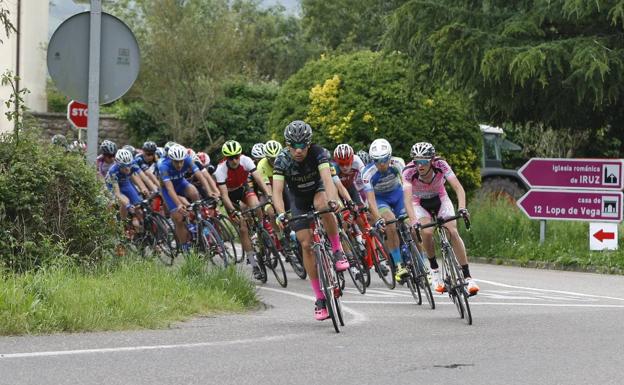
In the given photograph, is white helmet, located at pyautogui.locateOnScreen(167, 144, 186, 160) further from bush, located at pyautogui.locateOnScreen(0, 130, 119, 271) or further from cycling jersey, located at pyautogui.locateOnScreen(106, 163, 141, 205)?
bush, located at pyautogui.locateOnScreen(0, 130, 119, 271)

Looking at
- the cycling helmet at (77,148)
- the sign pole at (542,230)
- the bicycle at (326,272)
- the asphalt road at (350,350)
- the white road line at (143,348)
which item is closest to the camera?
the asphalt road at (350,350)

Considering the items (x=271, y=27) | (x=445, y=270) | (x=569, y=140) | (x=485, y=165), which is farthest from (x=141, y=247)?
(x=271, y=27)

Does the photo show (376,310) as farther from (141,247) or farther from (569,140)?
(569,140)

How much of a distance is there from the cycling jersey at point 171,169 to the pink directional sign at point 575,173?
300 inches

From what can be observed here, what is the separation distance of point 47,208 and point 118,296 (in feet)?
6.69

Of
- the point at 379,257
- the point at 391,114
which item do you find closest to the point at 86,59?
the point at 379,257

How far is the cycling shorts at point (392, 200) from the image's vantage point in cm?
1541

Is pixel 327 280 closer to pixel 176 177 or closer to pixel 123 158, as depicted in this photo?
pixel 176 177

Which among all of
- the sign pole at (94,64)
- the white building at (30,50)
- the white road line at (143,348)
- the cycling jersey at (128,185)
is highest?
the white building at (30,50)

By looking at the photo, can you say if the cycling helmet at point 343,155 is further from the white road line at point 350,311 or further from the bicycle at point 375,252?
the white road line at point 350,311

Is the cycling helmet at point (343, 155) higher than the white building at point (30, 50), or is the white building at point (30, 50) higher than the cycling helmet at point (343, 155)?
the white building at point (30, 50)

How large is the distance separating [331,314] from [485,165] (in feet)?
69.1

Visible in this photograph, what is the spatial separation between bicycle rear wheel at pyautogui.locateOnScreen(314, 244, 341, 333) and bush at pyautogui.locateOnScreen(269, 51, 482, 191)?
44.6 feet

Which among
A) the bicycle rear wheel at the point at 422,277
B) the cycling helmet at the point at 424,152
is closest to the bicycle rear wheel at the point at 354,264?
the bicycle rear wheel at the point at 422,277
